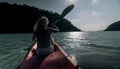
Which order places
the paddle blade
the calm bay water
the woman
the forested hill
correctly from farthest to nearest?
1. the forested hill
2. the paddle blade
3. the calm bay water
4. the woman

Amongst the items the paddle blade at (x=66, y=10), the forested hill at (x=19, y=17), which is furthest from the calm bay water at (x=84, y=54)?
the forested hill at (x=19, y=17)

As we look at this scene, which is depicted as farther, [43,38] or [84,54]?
[84,54]

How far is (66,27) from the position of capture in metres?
169

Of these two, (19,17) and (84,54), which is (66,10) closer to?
(84,54)

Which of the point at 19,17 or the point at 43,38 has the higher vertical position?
the point at 19,17

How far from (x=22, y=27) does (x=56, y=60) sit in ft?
399

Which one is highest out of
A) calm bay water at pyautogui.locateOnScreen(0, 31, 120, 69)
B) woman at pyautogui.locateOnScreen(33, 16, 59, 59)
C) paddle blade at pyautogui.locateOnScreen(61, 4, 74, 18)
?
paddle blade at pyautogui.locateOnScreen(61, 4, 74, 18)

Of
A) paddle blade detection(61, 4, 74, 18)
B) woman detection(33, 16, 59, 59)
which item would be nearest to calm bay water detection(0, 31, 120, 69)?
paddle blade detection(61, 4, 74, 18)

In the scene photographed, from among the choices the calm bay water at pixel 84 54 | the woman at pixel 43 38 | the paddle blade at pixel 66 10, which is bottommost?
the calm bay water at pixel 84 54

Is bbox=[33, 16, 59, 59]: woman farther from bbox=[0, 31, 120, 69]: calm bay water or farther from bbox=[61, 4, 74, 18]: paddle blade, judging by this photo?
bbox=[61, 4, 74, 18]: paddle blade

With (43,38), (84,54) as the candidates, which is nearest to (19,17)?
(84,54)

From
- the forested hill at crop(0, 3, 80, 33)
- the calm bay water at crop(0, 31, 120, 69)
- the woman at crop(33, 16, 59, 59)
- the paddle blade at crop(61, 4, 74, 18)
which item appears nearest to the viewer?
the woman at crop(33, 16, 59, 59)

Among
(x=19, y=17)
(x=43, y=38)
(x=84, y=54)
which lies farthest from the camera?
(x=19, y=17)

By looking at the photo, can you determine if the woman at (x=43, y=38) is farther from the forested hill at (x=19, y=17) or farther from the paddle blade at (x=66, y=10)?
the forested hill at (x=19, y=17)
